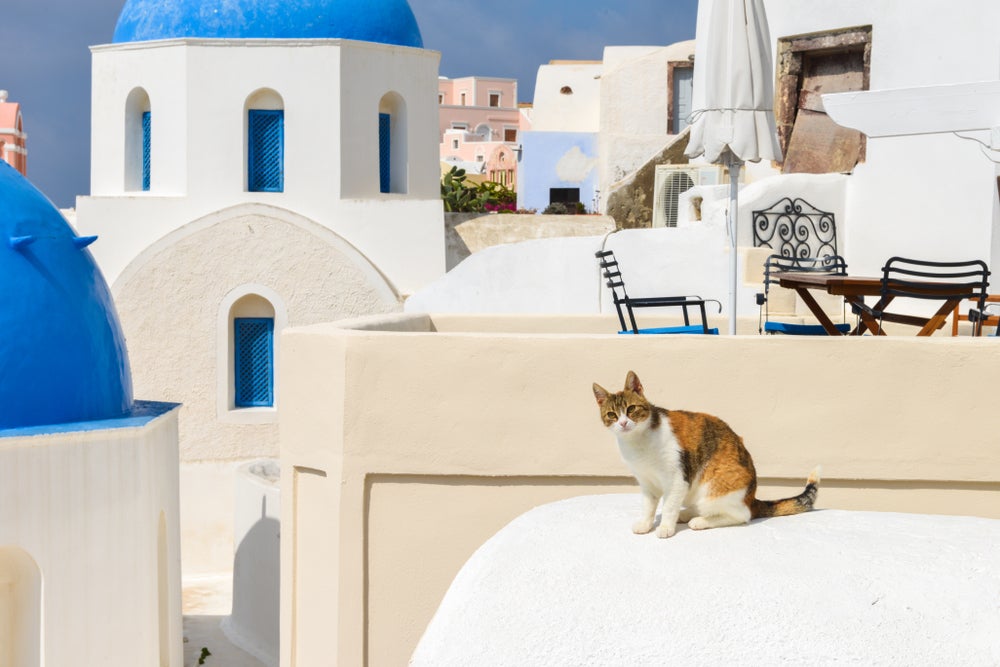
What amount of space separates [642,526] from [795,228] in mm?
9107

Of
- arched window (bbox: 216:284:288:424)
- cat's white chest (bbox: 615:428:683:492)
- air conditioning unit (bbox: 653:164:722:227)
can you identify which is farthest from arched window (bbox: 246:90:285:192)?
cat's white chest (bbox: 615:428:683:492)

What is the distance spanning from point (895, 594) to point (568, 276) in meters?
9.46

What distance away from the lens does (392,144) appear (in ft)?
57.2

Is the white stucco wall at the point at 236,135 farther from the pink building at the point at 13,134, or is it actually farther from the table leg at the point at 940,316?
the table leg at the point at 940,316

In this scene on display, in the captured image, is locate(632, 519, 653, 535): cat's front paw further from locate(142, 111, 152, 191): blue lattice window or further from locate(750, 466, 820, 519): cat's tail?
locate(142, 111, 152, 191): blue lattice window

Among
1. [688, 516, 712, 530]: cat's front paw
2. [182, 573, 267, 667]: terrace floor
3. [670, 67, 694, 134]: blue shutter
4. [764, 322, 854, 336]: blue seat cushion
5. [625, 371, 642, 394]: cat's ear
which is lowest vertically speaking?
[182, 573, 267, 667]: terrace floor

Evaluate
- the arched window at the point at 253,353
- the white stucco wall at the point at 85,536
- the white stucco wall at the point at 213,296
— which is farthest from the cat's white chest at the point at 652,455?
the arched window at the point at 253,353

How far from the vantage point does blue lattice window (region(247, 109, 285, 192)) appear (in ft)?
53.8

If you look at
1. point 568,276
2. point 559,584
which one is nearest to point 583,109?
point 568,276

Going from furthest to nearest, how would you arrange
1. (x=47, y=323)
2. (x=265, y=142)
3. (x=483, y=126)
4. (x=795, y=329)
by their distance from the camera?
(x=483, y=126), (x=265, y=142), (x=47, y=323), (x=795, y=329)

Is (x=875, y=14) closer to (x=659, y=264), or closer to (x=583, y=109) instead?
(x=659, y=264)

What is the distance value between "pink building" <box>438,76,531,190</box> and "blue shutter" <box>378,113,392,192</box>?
20869 millimetres

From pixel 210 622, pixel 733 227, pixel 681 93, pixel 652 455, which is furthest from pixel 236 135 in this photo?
pixel 681 93

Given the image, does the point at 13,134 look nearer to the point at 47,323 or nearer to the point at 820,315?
the point at 47,323
